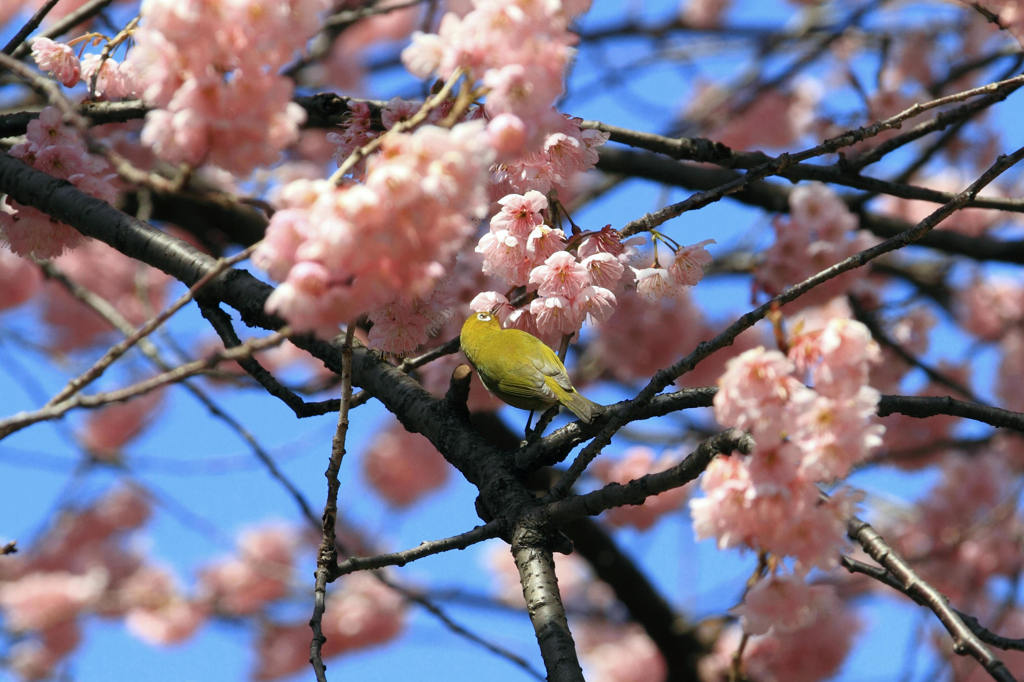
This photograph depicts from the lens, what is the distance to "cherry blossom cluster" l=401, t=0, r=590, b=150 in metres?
1.32

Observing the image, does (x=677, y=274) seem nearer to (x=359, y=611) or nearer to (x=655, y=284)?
(x=655, y=284)

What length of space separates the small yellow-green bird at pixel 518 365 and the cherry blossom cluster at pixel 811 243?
1666 mm

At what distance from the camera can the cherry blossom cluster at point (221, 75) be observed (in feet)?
4.26

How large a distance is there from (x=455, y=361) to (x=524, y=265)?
2.98 ft

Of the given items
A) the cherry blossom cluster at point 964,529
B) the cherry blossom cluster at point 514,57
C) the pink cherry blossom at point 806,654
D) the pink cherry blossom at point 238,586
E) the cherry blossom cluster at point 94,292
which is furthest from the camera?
the pink cherry blossom at point 238,586

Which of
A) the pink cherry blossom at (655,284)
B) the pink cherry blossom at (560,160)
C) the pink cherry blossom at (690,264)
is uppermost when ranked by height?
the pink cherry blossom at (560,160)

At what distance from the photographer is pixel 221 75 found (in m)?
1.35

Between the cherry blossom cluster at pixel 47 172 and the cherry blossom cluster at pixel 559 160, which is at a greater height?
the cherry blossom cluster at pixel 47 172

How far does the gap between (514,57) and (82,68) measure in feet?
4.08

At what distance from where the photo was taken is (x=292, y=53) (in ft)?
4.54

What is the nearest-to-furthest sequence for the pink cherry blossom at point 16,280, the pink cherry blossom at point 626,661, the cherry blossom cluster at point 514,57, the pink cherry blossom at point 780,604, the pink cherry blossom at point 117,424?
the cherry blossom cluster at point 514,57
the pink cherry blossom at point 780,604
the pink cherry blossom at point 626,661
the pink cherry blossom at point 16,280
the pink cherry blossom at point 117,424

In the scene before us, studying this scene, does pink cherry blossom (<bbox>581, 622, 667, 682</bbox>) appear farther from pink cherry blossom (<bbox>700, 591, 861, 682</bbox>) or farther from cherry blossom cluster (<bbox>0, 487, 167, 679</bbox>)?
cherry blossom cluster (<bbox>0, 487, 167, 679</bbox>)

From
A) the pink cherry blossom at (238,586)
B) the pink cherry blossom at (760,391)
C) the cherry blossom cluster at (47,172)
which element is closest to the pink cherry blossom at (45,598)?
the pink cherry blossom at (238,586)

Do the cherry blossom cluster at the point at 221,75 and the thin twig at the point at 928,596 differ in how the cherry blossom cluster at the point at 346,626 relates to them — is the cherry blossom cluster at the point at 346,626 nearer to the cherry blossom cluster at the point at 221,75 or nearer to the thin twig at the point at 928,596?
the thin twig at the point at 928,596
